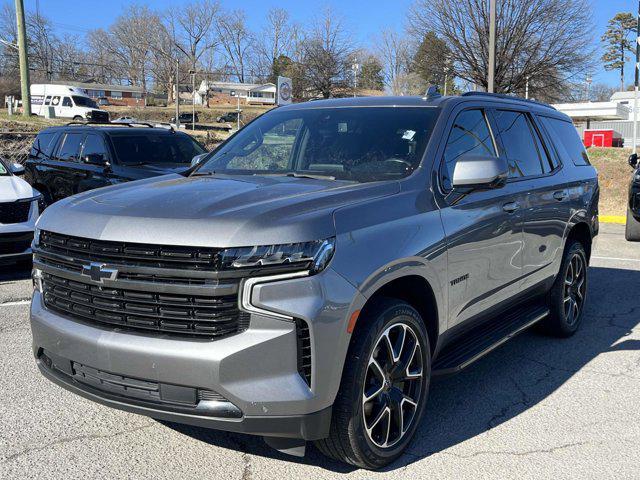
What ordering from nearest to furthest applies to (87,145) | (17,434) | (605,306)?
(17,434), (605,306), (87,145)

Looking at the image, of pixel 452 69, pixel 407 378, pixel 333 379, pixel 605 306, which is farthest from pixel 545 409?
pixel 452 69

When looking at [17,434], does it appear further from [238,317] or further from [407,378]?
[407,378]

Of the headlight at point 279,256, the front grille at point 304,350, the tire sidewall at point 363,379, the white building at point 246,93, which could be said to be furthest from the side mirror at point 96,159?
the white building at point 246,93

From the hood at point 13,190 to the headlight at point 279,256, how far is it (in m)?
5.85

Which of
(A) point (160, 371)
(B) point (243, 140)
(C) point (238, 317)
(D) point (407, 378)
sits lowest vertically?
(D) point (407, 378)

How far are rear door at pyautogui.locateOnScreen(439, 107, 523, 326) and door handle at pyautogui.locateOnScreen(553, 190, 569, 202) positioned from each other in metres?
0.70

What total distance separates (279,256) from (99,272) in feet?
2.76

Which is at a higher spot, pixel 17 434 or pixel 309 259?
pixel 309 259

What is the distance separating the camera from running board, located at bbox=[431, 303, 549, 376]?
12.2ft

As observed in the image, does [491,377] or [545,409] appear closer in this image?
[545,409]

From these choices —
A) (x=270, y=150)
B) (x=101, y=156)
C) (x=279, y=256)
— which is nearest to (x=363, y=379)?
(x=279, y=256)

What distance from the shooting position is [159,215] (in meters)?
2.88

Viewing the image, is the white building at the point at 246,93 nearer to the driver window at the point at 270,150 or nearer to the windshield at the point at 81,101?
the windshield at the point at 81,101

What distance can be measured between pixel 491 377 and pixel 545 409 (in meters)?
0.59
